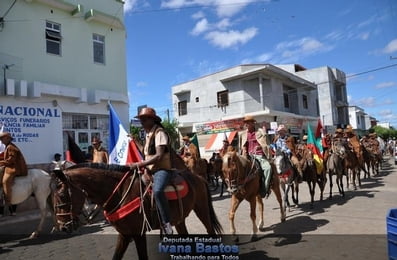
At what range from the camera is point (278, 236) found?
613 cm

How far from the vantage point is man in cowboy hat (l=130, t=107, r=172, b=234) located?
384 cm

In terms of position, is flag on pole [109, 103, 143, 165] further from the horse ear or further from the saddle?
the horse ear

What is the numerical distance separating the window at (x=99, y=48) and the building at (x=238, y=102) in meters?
10.9

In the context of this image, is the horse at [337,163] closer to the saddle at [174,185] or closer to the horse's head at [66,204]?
the saddle at [174,185]

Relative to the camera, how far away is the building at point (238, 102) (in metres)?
24.4

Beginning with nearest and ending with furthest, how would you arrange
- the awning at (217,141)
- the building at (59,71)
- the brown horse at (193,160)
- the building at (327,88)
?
1. the building at (59,71)
2. the brown horse at (193,160)
3. the awning at (217,141)
4. the building at (327,88)

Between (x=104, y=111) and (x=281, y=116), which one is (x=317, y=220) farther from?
(x=281, y=116)

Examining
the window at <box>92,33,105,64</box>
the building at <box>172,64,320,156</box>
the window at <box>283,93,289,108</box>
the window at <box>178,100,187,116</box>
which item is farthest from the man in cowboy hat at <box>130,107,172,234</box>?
the window at <box>178,100,187,116</box>

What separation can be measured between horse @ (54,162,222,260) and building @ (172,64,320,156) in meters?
18.7

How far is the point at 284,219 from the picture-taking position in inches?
287

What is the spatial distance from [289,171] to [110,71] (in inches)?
374

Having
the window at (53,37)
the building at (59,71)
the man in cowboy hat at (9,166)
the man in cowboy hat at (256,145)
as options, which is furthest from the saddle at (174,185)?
the window at (53,37)

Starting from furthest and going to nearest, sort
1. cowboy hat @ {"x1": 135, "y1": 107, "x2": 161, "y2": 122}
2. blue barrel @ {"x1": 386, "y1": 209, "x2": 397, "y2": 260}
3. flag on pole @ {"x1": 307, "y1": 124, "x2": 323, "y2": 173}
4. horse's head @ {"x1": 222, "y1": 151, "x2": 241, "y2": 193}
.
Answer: flag on pole @ {"x1": 307, "y1": 124, "x2": 323, "y2": 173}, horse's head @ {"x1": 222, "y1": 151, "x2": 241, "y2": 193}, cowboy hat @ {"x1": 135, "y1": 107, "x2": 161, "y2": 122}, blue barrel @ {"x1": 386, "y1": 209, "x2": 397, "y2": 260}

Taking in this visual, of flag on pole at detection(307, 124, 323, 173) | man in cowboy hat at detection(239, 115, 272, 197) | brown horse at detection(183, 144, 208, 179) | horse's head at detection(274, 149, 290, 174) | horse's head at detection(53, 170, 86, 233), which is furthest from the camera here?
brown horse at detection(183, 144, 208, 179)
